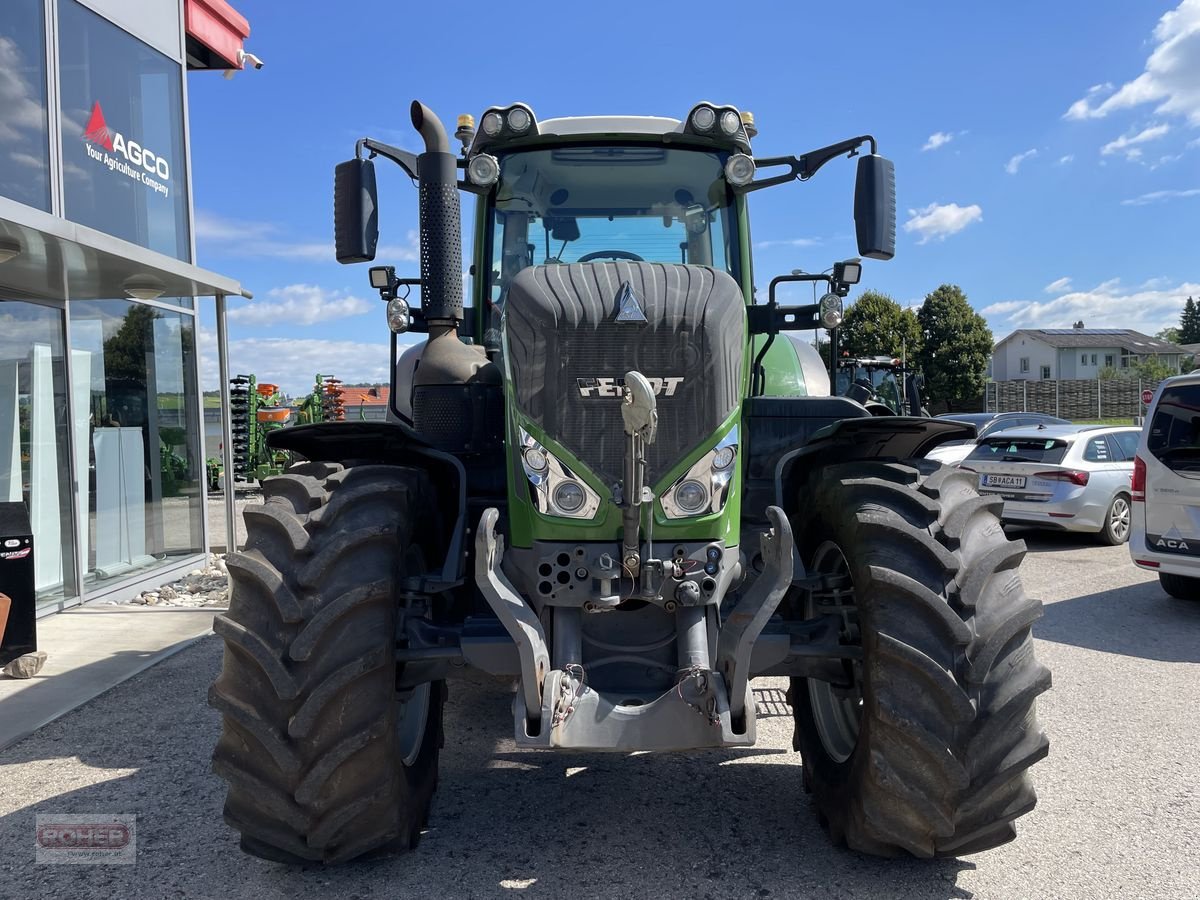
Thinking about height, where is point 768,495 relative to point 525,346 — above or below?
below

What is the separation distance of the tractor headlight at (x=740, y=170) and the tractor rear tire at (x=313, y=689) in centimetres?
241

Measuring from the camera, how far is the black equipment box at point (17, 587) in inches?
246

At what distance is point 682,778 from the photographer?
427cm

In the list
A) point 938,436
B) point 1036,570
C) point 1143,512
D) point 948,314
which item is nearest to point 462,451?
point 938,436

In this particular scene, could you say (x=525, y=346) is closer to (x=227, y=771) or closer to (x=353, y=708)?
(x=353, y=708)

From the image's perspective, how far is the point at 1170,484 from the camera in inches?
310

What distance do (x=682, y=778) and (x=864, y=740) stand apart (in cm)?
135

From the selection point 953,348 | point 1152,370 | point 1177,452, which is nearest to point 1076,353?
point 1152,370

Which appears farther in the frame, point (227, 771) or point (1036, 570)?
point (1036, 570)

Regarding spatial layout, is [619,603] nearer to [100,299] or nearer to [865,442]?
[865,442]

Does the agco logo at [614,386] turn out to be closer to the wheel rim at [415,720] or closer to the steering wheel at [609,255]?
the wheel rim at [415,720]

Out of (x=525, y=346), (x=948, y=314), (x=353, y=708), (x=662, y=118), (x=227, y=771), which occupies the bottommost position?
(x=227, y=771)

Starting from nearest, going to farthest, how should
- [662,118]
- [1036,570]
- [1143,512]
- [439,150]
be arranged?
[439,150] < [662,118] < [1143,512] < [1036,570]

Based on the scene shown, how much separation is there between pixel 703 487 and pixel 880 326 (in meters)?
44.6
